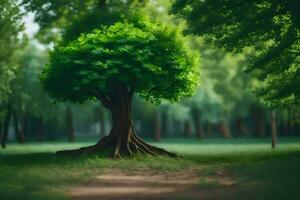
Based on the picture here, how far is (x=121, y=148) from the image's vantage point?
100 feet

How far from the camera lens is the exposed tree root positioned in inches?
1184

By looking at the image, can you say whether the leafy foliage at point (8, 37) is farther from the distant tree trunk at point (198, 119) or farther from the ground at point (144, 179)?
the distant tree trunk at point (198, 119)

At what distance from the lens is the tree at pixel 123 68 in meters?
28.9

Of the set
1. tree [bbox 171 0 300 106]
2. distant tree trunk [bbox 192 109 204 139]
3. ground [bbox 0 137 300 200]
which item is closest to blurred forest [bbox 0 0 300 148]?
distant tree trunk [bbox 192 109 204 139]

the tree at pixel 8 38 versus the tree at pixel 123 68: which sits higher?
the tree at pixel 8 38

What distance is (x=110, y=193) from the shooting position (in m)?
16.8

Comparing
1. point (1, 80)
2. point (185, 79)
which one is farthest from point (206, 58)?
point (185, 79)

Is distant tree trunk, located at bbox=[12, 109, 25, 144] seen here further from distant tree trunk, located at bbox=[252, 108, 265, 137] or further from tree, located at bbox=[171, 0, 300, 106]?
tree, located at bbox=[171, 0, 300, 106]

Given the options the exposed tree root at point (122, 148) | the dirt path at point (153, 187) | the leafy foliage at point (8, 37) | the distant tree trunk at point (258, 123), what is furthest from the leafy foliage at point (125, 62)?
the distant tree trunk at point (258, 123)

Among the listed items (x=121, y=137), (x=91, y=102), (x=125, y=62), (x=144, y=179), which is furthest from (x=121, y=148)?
(x=91, y=102)

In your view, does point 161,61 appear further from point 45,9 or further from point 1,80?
point 1,80

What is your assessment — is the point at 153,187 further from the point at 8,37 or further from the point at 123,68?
the point at 8,37

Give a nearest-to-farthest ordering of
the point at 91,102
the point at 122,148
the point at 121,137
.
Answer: the point at 122,148
the point at 121,137
the point at 91,102

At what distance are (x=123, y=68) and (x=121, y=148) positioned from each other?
4.50 meters
